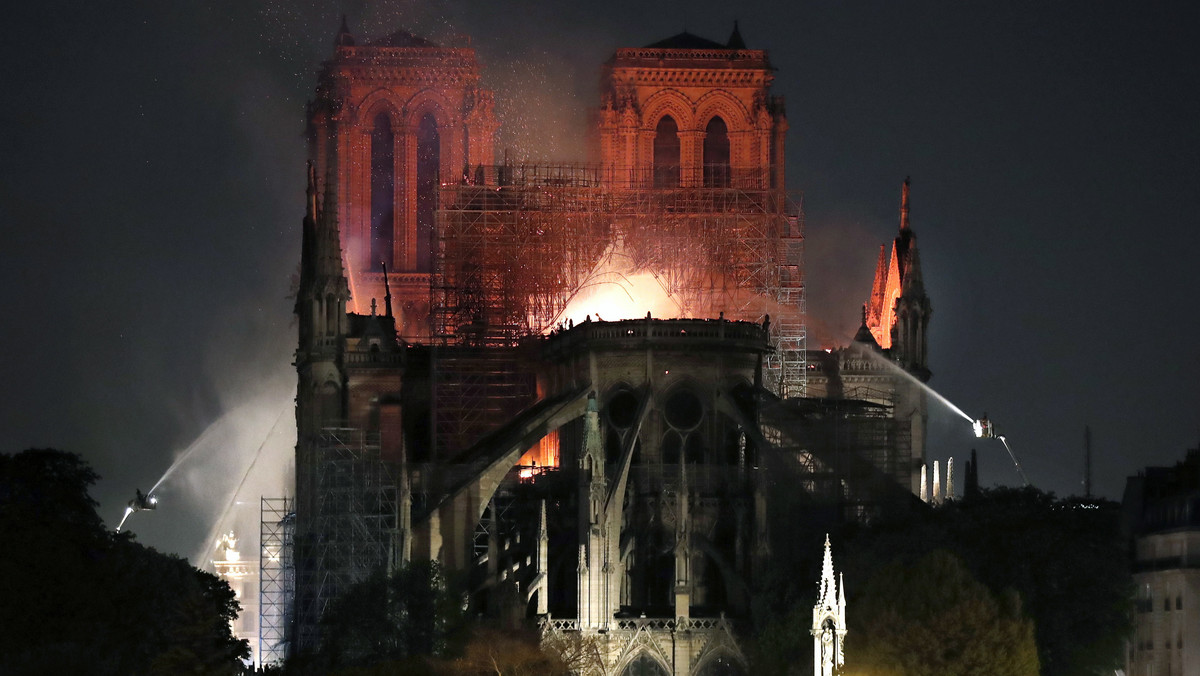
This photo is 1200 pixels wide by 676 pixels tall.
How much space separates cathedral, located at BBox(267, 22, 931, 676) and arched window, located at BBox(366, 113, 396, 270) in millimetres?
138

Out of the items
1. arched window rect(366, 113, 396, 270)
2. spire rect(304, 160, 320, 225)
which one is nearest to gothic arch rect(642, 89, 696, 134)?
arched window rect(366, 113, 396, 270)

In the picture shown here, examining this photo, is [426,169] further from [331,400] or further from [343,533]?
[343,533]

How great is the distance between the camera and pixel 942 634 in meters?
90.4

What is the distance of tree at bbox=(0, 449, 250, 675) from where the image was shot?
9006 cm

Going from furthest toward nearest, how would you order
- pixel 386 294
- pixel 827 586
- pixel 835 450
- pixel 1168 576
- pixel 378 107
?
pixel 378 107, pixel 386 294, pixel 1168 576, pixel 835 450, pixel 827 586

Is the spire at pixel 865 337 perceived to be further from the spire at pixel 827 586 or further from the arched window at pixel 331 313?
the spire at pixel 827 586

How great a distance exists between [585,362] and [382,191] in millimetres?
28317

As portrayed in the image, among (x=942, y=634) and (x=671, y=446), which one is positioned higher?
(x=671, y=446)

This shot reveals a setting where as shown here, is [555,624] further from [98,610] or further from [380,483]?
[98,610]

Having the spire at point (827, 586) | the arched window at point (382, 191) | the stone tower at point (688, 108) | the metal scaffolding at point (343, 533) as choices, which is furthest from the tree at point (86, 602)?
the arched window at point (382, 191)

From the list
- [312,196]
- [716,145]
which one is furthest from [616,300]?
[716,145]

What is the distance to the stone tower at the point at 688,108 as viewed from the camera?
129 m

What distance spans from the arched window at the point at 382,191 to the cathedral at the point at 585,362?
14 centimetres

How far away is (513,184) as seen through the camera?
120 metres
